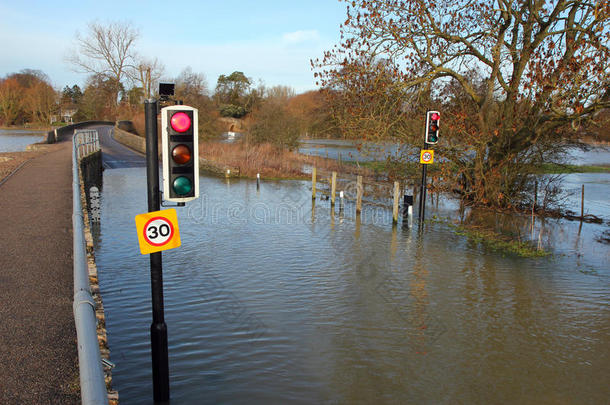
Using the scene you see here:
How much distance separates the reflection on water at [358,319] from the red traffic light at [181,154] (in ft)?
8.75

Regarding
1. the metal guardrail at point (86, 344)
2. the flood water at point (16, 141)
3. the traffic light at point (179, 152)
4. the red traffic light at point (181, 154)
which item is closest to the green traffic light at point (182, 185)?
the traffic light at point (179, 152)

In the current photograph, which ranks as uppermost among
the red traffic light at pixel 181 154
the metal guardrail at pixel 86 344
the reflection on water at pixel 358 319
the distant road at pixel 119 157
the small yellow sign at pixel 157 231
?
the red traffic light at pixel 181 154

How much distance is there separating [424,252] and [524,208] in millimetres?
8529

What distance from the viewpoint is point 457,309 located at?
323 inches

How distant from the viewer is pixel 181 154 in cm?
430

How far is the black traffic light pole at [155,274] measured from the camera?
4.39m

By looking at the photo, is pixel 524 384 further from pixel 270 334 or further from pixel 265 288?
pixel 265 288

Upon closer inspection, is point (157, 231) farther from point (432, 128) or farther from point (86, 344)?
point (432, 128)

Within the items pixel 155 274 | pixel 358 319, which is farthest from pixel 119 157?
pixel 155 274

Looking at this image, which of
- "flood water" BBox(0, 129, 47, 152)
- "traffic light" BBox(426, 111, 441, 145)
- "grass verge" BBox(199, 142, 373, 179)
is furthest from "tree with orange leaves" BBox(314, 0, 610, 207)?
"flood water" BBox(0, 129, 47, 152)

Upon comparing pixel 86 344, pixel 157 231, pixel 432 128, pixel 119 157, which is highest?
pixel 432 128

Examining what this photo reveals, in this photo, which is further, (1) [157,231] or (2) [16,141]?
(2) [16,141]

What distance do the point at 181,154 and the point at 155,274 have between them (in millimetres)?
1155

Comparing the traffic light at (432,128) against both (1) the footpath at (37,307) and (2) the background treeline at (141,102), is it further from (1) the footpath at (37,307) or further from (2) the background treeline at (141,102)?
(2) the background treeline at (141,102)
